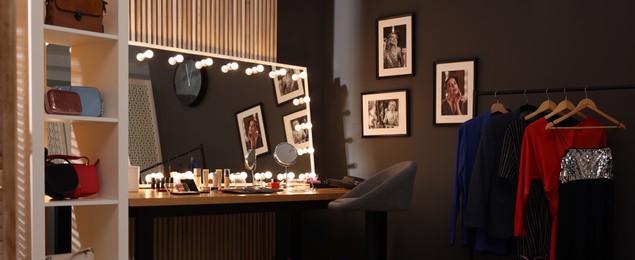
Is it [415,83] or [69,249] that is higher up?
[415,83]

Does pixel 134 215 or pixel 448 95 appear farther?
pixel 448 95

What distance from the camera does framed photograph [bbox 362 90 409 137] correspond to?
527 centimetres

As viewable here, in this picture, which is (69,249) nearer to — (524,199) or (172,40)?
(172,40)

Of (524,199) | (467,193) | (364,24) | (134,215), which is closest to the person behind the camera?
(134,215)

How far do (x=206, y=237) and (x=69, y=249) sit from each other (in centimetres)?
115

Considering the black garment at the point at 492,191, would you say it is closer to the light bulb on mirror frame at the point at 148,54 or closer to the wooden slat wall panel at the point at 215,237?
the wooden slat wall panel at the point at 215,237

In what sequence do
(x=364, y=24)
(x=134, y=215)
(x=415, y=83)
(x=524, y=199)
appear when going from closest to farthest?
1. (x=134, y=215)
2. (x=524, y=199)
3. (x=415, y=83)
4. (x=364, y=24)

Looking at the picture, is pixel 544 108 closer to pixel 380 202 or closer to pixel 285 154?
pixel 380 202

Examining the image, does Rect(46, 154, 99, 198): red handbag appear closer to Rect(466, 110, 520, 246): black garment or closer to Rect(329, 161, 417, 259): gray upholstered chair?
Rect(329, 161, 417, 259): gray upholstered chair

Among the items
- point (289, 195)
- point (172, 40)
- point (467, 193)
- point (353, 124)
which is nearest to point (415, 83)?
point (353, 124)

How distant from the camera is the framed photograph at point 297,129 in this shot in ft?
17.9

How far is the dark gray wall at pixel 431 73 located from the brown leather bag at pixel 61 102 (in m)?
2.47

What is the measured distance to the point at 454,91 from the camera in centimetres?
496

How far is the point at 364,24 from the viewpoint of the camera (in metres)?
5.57
